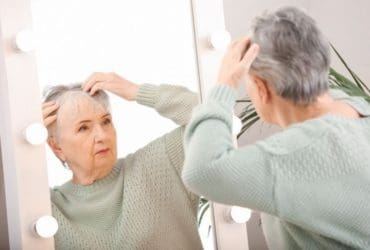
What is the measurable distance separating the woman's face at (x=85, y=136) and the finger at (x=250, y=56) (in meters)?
0.31

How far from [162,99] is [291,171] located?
374 millimetres

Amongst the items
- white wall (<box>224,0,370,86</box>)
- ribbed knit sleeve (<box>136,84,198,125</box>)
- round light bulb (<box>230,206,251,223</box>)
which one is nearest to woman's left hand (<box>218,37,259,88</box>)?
ribbed knit sleeve (<box>136,84,198,125</box>)

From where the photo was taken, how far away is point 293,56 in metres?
0.82

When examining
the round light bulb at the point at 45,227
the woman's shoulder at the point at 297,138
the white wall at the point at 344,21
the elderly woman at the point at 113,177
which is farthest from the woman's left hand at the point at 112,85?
the white wall at the point at 344,21

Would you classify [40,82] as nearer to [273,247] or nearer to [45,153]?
[45,153]

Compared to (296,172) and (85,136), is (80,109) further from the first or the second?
(296,172)

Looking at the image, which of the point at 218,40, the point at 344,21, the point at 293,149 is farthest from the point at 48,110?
the point at 344,21

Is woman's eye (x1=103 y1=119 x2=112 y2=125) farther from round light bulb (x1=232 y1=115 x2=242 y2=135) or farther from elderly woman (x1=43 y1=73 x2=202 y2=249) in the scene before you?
round light bulb (x1=232 y1=115 x2=242 y2=135)

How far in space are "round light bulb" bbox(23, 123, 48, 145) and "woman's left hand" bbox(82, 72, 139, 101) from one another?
0.10 m

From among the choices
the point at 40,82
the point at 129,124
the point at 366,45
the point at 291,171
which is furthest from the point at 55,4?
the point at 366,45

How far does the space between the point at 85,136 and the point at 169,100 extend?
0.16 metres

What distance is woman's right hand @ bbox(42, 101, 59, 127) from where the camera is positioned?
1.02 metres

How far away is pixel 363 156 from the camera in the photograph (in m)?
0.79

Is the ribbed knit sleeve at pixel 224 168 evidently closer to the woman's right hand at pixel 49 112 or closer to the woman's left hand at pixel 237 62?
the woman's left hand at pixel 237 62
